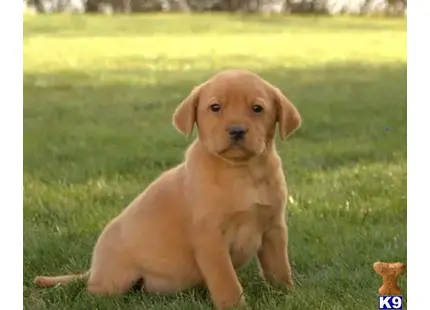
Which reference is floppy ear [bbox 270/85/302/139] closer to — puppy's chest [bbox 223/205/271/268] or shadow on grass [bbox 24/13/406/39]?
puppy's chest [bbox 223/205/271/268]

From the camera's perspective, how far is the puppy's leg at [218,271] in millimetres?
2518

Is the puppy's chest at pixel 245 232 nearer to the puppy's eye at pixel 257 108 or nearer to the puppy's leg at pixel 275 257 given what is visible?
the puppy's leg at pixel 275 257

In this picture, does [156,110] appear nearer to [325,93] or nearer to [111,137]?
[111,137]

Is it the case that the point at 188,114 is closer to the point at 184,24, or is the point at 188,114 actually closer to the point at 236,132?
the point at 236,132

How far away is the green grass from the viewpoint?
2803 mm

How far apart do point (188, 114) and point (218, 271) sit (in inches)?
16.3

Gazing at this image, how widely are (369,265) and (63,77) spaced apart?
49.7 inches

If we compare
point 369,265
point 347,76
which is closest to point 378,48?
point 347,76

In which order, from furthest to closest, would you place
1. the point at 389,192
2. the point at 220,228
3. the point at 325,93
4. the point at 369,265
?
the point at 325,93 → the point at 389,192 → the point at 369,265 → the point at 220,228

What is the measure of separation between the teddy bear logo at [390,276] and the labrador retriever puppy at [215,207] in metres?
0.27

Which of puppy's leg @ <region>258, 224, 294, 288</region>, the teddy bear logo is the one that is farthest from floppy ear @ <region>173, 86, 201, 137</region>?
the teddy bear logo

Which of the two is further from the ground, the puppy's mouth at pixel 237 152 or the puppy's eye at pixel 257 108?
the puppy's eye at pixel 257 108

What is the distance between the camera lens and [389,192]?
3295mm
